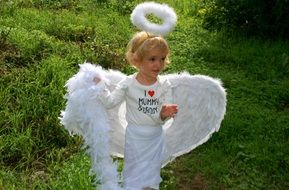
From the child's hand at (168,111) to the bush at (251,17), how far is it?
419cm

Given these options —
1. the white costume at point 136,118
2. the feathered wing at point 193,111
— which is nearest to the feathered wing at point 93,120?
the white costume at point 136,118

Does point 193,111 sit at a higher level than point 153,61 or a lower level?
lower

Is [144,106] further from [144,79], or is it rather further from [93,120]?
[93,120]

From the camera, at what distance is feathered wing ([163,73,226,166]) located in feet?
13.7

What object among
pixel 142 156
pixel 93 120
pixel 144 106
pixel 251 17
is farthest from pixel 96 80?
pixel 251 17

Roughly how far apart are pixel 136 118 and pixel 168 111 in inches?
10.9

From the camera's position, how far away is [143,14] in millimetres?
4031

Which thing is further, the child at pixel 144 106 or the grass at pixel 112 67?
the grass at pixel 112 67

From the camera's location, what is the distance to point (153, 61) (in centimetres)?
390

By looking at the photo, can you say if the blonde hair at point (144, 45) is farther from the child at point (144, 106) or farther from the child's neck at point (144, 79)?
the child's neck at point (144, 79)

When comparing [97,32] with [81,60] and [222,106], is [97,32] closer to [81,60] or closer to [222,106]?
[81,60]

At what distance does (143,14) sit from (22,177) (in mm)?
1662

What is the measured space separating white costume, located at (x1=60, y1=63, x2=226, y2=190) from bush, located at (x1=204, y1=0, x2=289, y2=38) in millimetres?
3788

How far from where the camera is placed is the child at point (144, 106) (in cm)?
390
